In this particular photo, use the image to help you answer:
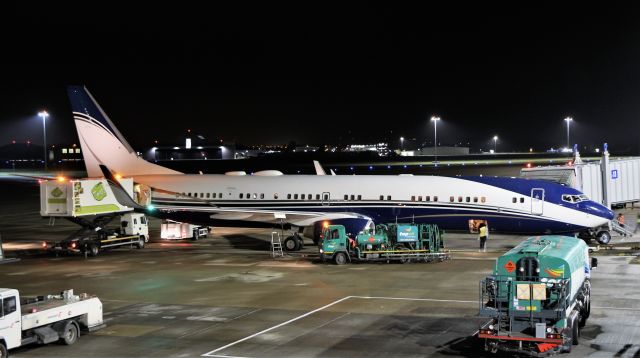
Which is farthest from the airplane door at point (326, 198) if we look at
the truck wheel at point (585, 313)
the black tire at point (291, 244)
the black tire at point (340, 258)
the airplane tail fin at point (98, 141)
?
the truck wheel at point (585, 313)

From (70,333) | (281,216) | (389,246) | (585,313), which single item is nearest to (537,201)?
(389,246)

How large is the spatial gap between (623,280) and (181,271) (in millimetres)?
18485

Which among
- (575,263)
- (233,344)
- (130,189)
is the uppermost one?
(130,189)

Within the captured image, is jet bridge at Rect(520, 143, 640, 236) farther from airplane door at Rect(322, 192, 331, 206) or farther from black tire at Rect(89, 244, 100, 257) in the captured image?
black tire at Rect(89, 244, 100, 257)

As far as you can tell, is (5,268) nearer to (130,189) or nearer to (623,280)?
(130,189)

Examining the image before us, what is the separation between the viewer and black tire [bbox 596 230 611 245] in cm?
3925

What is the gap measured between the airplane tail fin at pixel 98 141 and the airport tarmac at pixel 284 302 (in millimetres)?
8018

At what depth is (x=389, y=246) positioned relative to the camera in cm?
3447

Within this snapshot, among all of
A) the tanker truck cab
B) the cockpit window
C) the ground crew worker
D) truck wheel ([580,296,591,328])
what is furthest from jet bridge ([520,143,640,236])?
truck wheel ([580,296,591,328])

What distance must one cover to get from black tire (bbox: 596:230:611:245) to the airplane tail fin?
2647cm

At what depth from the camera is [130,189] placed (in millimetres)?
41438

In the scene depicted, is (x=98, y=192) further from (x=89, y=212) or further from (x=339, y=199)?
(x=339, y=199)

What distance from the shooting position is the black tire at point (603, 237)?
129 ft

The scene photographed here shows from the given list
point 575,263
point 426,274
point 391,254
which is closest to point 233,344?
point 575,263
